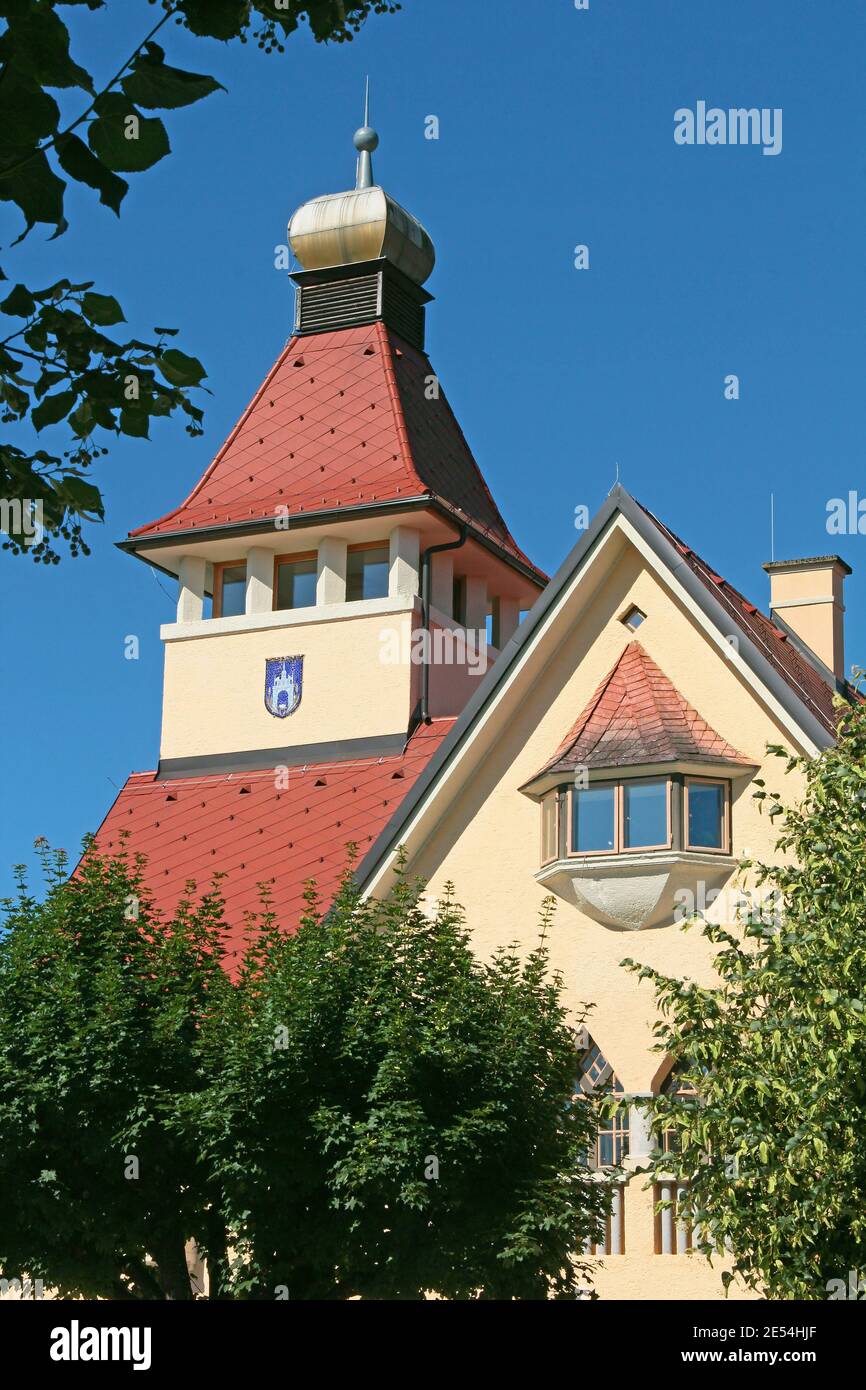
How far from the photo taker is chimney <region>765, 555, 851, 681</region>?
33.3 meters

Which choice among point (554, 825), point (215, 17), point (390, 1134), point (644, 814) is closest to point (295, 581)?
point (554, 825)

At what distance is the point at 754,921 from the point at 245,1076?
5.07m

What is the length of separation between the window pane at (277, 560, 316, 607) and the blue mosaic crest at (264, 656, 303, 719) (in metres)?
1.18

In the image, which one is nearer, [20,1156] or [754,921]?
[754,921]

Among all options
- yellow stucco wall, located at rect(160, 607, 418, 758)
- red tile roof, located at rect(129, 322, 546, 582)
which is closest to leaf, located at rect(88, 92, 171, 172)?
yellow stucco wall, located at rect(160, 607, 418, 758)

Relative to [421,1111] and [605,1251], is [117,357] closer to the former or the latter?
[421,1111]

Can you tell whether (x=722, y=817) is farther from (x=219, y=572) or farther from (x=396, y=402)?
(x=219, y=572)

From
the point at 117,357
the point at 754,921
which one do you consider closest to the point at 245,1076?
the point at 754,921

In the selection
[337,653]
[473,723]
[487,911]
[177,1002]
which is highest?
[337,653]

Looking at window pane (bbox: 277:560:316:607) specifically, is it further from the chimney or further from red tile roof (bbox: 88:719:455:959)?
the chimney

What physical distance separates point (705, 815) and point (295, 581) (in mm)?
12168

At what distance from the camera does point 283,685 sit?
109ft
